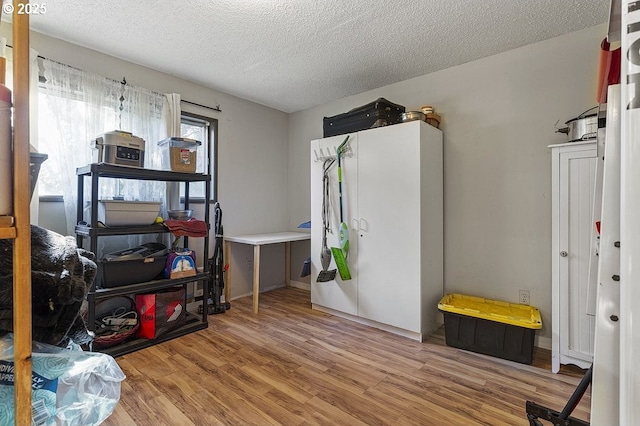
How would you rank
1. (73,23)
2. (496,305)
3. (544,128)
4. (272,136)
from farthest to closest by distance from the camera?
(272,136)
(496,305)
(544,128)
(73,23)

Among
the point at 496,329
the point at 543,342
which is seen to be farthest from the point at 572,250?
the point at 543,342

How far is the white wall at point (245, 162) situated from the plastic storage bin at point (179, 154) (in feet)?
2.17

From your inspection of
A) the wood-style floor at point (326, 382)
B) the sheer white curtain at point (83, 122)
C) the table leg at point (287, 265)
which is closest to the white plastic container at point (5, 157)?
the wood-style floor at point (326, 382)

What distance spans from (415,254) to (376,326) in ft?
2.59

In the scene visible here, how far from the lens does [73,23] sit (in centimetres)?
210

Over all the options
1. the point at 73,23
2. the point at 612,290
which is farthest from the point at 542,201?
the point at 73,23

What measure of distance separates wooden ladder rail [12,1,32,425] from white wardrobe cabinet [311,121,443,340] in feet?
7.52

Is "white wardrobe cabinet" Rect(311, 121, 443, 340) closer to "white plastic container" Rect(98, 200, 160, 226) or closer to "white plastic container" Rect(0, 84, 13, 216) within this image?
"white plastic container" Rect(98, 200, 160, 226)

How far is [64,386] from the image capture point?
2.37ft

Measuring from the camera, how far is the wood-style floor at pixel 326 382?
62.1 inches

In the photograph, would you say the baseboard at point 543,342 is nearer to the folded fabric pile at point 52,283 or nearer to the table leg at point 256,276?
the table leg at point 256,276

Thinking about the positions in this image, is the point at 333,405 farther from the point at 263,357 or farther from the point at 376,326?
the point at 376,326

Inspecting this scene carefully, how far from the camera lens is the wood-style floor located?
5.17ft

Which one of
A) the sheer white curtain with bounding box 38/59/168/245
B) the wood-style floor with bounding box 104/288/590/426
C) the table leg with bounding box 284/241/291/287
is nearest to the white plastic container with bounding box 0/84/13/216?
the wood-style floor with bounding box 104/288/590/426
